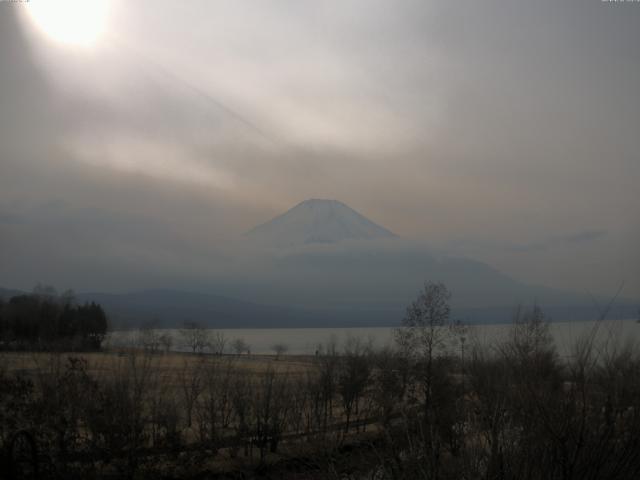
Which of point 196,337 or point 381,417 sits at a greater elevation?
point 381,417

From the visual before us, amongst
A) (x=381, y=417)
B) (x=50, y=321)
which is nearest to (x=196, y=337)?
(x=50, y=321)

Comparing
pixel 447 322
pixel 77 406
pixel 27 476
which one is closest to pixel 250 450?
pixel 77 406

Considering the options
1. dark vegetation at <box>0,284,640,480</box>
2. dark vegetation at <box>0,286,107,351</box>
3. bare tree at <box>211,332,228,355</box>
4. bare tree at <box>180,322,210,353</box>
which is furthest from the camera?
bare tree at <box>180,322,210,353</box>

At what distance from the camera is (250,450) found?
92.6 ft

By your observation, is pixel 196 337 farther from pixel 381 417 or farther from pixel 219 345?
pixel 381 417

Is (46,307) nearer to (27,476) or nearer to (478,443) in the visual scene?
(27,476)

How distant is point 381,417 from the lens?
2123cm

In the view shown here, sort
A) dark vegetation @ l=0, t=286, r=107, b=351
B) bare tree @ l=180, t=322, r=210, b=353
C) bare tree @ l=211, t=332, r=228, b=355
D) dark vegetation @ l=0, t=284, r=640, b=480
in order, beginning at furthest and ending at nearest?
bare tree @ l=180, t=322, r=210, b=353
dark vegetation @ l=0, t=286, r=107, b=351
bare tree @ l=211, t=332, r=228, b=355
dark vegetation @ l=0, t=284, r=640, b=480

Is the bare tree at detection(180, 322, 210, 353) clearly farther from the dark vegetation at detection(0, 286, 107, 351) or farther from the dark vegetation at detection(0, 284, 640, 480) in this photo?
the dark vegetation at detection(0, 284, 640, 480)

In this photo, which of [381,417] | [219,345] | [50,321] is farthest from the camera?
[219,345]

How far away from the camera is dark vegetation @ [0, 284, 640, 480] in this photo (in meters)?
7.38

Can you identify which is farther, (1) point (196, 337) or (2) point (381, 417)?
(1) point (196, 337)

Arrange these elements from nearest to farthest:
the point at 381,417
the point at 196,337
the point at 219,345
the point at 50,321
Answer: the point at 381,417 < the point at 50,321 < the point at 219,345 < the point at 196,337

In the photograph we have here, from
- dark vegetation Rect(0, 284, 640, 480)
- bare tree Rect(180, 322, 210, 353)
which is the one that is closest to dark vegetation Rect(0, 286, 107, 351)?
bare tree Rect(180, 322, 210, 353)
